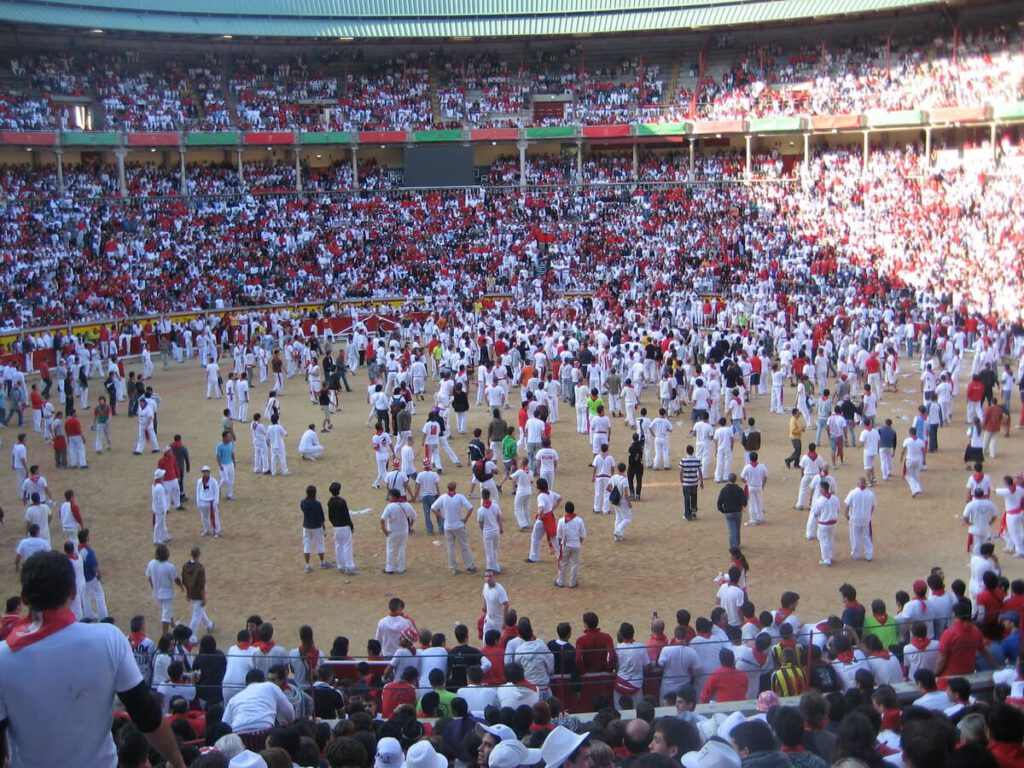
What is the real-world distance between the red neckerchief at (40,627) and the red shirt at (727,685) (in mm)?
6861

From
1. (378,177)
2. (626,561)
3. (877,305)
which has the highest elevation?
(378,177)

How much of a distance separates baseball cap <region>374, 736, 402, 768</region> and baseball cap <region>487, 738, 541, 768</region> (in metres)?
0.59

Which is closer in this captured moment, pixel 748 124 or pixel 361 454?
pixel 361 454

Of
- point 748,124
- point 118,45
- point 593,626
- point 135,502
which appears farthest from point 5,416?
point 748,124

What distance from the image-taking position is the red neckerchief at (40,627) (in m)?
4.20

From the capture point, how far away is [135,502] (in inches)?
826

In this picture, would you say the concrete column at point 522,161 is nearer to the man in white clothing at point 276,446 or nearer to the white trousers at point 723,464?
the man in white clothing at point 276,446

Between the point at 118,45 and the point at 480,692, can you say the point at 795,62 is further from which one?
the point at 480,692

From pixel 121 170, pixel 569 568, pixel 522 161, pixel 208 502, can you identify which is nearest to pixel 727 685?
pixel 569 568

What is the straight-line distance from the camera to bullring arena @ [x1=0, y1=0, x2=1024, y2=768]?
10180 mm

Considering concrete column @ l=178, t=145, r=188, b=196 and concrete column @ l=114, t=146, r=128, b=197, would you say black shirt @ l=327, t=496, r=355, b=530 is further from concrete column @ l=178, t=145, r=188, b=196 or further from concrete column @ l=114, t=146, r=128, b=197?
concrete column @ l=178, t=145, r=188, b=196

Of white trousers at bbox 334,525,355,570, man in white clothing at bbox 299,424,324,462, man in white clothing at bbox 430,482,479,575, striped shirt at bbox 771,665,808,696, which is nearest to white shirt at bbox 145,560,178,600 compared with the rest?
white trousers at bbox 334,525,355,570

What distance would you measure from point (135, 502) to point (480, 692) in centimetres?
1347

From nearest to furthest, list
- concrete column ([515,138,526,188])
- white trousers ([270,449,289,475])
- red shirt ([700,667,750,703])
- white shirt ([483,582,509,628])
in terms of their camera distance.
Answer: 1. red shirt ([700,667,750,703])
2. white shirt ([483,582,509,628])
3. white trousers ([270,449,289,475])
4. concrete column ([515,138,526,188])
